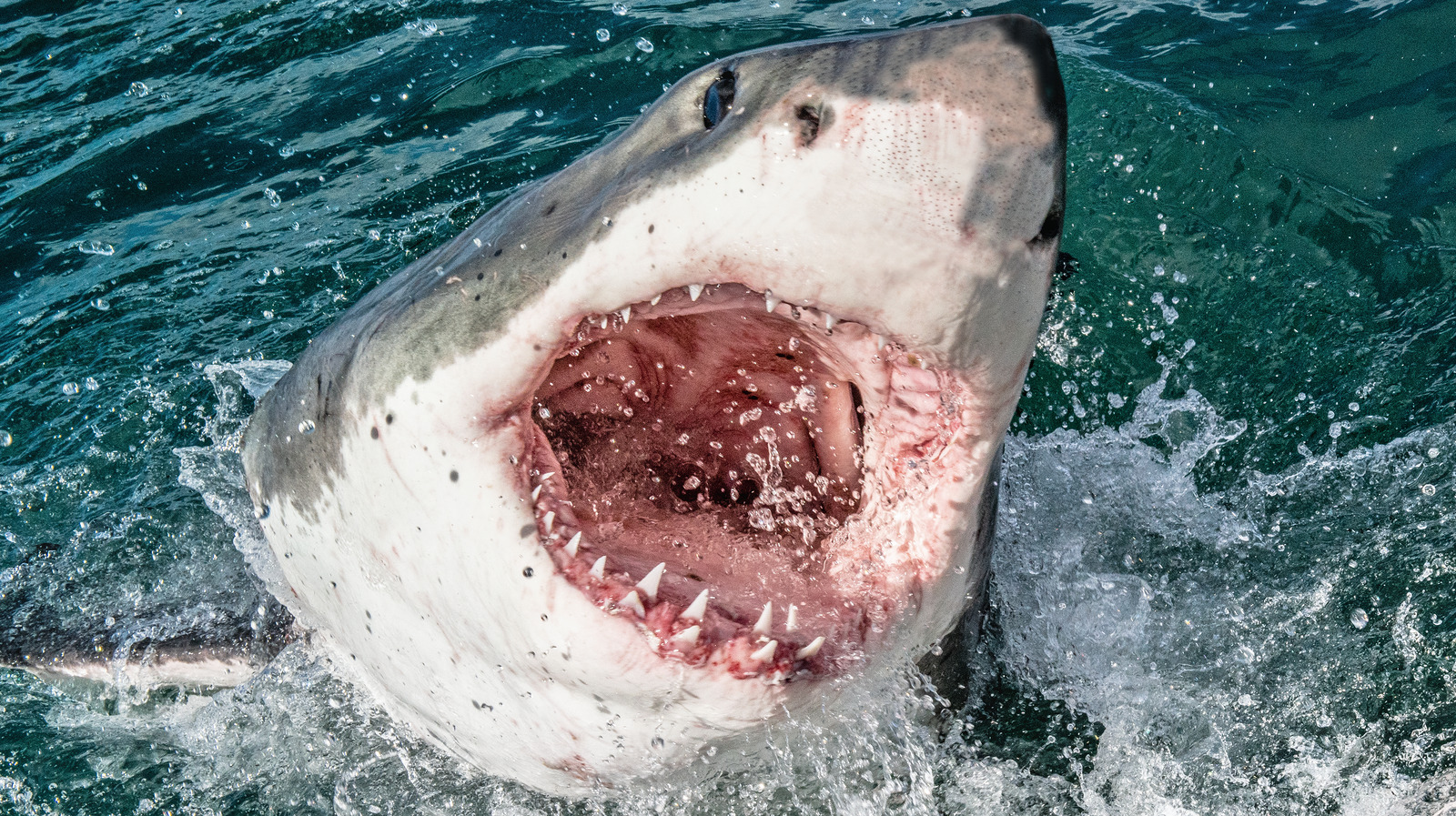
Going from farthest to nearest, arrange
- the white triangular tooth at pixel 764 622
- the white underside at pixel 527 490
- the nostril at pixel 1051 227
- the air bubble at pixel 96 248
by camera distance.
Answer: the air bubble at pixel 96 248, the white triangular tooth at pixel 764 622, the nostril at pixel 1051 227, the white underside at pixel 527 490

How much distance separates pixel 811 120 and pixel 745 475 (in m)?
0.90

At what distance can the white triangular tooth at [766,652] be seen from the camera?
145cm

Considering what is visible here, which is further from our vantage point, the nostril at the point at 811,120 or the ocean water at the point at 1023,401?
the ocean water at the point at 1023,401

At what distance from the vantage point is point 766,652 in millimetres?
1450

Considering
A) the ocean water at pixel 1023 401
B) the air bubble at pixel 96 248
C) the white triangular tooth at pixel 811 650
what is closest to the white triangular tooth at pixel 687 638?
the white triangular tooth at pixel 811 650

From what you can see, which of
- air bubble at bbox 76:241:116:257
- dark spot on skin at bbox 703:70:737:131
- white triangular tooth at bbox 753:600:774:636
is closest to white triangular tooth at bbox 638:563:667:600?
white triangular tooth at bbox 753:600:774:636

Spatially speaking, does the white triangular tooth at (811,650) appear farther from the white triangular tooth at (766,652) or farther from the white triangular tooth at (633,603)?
the white triangular tooth at (633,603)

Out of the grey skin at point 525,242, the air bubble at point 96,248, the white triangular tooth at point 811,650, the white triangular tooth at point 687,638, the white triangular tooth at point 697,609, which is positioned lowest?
the air bubble at point 96,248

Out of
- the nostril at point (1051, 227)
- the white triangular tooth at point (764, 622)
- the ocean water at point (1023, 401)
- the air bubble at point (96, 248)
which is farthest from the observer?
the air bubble at point (96, 248)

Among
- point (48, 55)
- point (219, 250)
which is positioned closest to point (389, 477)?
point (219, 250)

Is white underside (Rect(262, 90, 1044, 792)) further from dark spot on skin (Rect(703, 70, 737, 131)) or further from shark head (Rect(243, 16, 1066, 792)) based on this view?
dark spot on skin (Rect(703, 70, 737, 131))

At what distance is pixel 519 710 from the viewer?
1.80 meters

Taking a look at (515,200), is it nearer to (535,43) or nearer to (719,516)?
(719,516)

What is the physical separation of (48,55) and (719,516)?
5993 mm
